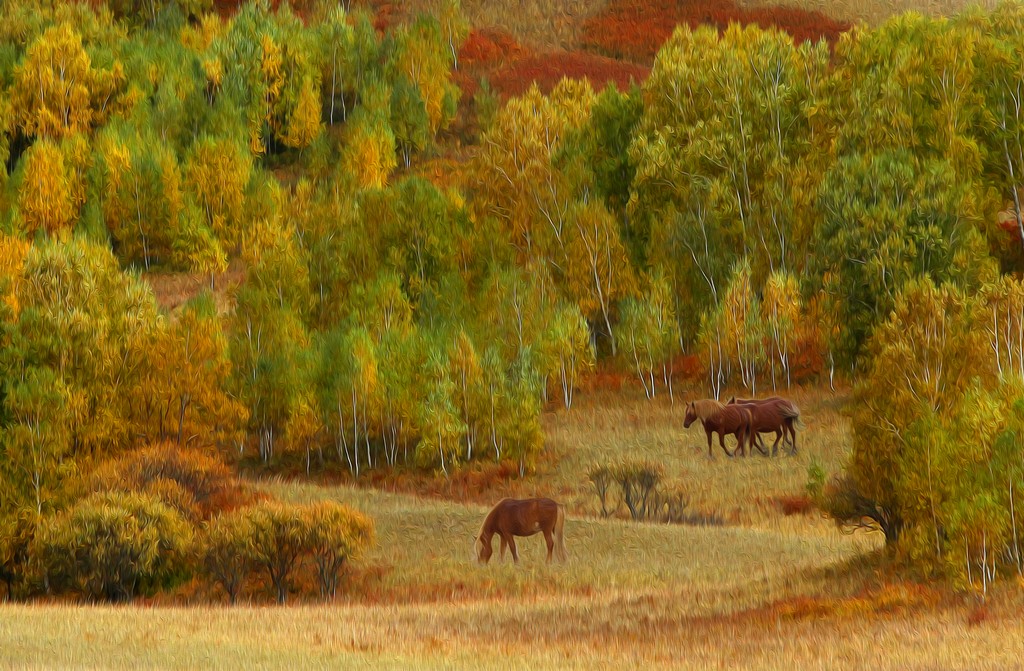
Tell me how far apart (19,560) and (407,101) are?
211ft

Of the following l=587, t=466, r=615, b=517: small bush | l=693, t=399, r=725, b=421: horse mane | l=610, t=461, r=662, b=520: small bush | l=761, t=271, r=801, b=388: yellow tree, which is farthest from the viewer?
l=761, t=271, r=801, b=388: yellow tree

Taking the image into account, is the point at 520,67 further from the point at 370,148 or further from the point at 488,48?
the point at 370,148

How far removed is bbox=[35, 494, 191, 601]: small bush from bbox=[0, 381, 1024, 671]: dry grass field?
389 cm

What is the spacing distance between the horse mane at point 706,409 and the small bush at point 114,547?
21.1m

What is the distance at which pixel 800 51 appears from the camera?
228 feet

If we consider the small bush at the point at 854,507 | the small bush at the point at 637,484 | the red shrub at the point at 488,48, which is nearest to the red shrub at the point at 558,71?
the red shrub at the point at 488,48

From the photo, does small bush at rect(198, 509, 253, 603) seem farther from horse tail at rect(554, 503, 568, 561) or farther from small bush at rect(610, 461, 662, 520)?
small bush at rect(610, 461, 662, 520)

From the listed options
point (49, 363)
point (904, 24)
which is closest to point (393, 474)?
point (49, 363)

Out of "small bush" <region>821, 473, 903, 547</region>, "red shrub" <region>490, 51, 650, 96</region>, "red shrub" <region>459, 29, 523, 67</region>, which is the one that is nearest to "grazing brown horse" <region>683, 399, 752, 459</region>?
"small bush" <region>821, 473, 903, 547</region>

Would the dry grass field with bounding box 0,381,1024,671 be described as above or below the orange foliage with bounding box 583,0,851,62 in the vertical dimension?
below

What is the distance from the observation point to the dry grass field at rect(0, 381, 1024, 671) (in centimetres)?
2003

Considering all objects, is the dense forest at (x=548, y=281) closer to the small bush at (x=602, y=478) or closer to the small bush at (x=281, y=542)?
the small bush at (x=281, y=542)

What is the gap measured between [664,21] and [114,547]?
3855 inches

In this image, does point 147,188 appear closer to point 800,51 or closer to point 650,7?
point 800,51
